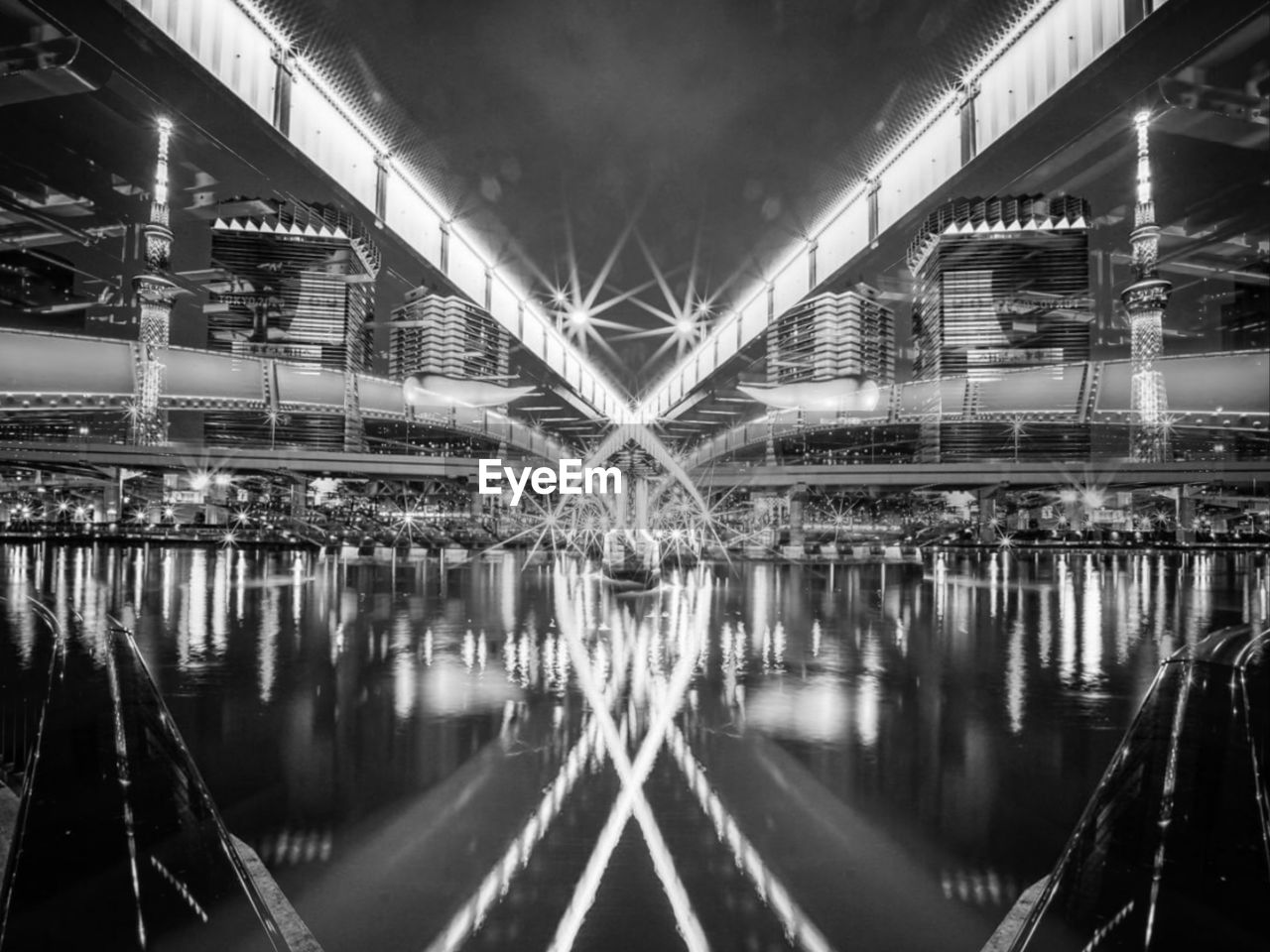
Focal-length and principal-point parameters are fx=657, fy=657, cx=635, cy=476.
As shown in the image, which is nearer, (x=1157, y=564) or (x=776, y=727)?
(x=776, y=727)

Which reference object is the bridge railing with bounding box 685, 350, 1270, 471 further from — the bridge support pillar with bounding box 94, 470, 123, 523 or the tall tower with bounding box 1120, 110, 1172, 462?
the bridge support pillar with bounding box 94, 470, 123, 523

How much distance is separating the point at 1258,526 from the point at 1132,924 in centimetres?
7231

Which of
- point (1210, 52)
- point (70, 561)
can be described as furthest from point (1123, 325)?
point (70, 561)

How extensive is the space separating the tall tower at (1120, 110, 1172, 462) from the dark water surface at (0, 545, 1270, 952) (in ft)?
17.6

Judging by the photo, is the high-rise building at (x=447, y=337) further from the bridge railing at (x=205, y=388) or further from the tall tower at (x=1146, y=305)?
the tall tower at (x=1146, y=305)

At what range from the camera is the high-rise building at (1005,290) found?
35.8 feet

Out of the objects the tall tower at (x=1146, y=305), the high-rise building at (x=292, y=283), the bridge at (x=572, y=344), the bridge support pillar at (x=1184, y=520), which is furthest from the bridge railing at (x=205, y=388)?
the bridge support pillar at (x=1184, y=520)

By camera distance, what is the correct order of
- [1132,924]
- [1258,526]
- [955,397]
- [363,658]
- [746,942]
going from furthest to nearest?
[1258,526]
[955,397]
[363,658]
[746,942]
[1132,924]

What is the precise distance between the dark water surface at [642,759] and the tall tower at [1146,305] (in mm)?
5366

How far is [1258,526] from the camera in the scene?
54094 mm

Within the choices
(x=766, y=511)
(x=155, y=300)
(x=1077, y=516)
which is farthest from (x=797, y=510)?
(x=155, y=300)

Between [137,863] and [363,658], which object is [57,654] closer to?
[137,863]

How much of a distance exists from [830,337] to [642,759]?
1007 cm

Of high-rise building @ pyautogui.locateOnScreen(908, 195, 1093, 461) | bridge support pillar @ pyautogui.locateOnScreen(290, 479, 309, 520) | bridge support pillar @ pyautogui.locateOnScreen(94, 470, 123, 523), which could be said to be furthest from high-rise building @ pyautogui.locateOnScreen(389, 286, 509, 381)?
bridge support pillar @ pyautogui.locateOnScreen(94, 470, 123, 523)
